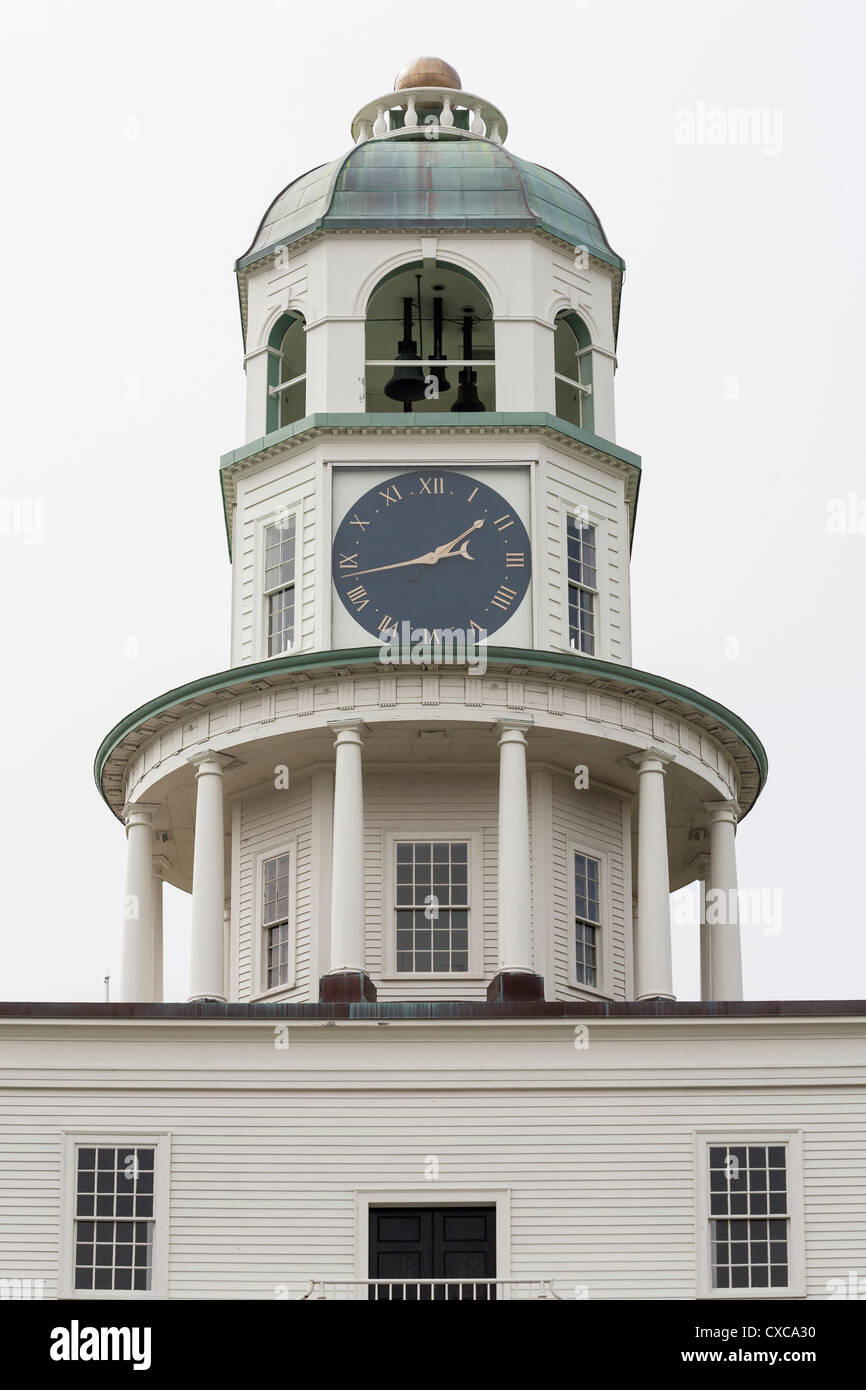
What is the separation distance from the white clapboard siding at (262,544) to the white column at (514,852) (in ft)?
15.8

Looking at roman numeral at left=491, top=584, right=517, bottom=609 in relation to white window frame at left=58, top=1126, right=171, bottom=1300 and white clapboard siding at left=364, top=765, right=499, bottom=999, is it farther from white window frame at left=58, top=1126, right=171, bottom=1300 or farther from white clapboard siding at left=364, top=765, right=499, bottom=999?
white window frame at left=58, top=1126, right=171, bottom=1300

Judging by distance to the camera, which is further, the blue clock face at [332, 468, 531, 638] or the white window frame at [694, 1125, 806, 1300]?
the blue clock face at [332, 468, 531, 638]

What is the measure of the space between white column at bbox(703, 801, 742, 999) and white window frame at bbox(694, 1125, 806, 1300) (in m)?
6.86

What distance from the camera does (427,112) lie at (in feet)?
183

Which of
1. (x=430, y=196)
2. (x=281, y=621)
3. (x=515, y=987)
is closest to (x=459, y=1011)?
(x=515, y=987)

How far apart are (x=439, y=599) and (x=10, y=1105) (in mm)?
11988

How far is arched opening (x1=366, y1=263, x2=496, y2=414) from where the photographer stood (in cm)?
5272

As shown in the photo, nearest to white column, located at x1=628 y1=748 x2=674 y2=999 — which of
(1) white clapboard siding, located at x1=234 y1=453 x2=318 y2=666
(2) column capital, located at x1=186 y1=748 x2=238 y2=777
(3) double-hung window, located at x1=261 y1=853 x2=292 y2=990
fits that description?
(3) double-hung window, located at x1=261 y1=853 x2=292 y2=990

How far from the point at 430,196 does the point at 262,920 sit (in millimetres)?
14274

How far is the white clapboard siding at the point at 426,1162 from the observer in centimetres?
4162

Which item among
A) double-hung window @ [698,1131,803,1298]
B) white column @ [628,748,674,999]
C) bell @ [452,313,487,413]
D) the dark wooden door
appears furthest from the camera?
bell @ [452,313,487,413]

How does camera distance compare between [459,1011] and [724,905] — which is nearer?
[459,1011]

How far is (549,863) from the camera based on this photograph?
47.3 meters

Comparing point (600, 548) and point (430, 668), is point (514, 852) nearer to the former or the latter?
point (430, 668)
